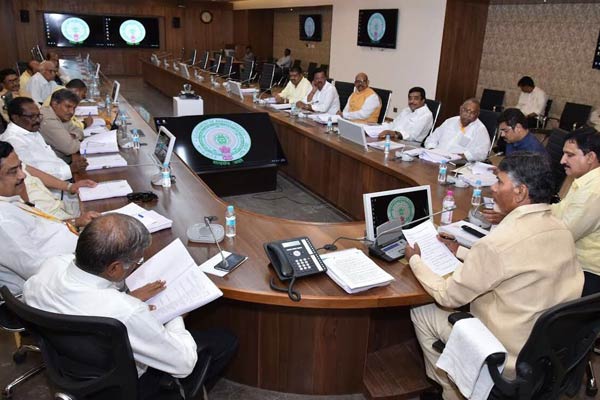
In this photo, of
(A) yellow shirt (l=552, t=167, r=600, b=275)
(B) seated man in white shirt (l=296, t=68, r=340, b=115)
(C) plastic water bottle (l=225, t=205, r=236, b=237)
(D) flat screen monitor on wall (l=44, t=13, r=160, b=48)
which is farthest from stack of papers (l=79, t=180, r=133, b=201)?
(D) flat screen monitor on wall (l=44, t=13, r=160, b=48)

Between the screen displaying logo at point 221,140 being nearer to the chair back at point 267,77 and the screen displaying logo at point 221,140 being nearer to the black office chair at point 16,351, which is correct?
the black office chair at point 16,351

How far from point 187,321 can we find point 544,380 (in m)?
1.48

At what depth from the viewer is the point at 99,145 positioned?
Answer: 3621 mm

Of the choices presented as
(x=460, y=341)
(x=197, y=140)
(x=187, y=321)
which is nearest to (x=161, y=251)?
(x=187, y=321)

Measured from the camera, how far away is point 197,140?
4.34 m

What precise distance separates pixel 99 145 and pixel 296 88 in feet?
12.4

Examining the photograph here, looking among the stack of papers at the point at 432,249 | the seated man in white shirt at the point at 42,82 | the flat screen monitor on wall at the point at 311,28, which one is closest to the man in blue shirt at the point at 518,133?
the stack of papers at the point at 432,249

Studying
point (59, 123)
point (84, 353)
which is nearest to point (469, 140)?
point (59, 123)

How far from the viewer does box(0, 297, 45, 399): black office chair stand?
75.4 inches

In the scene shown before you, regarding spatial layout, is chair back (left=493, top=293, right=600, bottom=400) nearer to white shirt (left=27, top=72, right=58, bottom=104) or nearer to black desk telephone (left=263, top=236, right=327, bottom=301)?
black desk telephone (left=263, top=236, right=327, bottom=301)

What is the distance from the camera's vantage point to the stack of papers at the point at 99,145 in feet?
11.7

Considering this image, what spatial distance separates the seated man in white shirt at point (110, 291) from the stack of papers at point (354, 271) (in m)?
0.64

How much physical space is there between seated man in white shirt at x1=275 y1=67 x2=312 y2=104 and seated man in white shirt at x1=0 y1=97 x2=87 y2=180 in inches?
156

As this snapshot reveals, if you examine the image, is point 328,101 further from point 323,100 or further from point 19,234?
point 19,234
